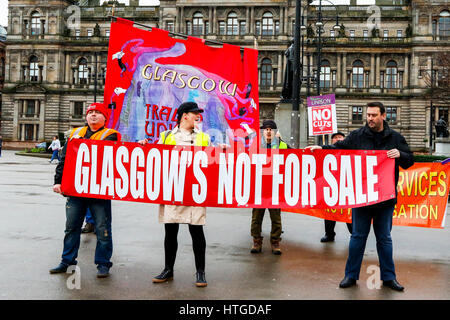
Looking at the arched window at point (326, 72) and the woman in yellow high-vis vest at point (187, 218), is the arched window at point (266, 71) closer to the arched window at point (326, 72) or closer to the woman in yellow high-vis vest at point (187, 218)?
the arched window at point (326, 72)

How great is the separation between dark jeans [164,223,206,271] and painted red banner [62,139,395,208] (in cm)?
31

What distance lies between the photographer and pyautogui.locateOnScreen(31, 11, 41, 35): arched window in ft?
211

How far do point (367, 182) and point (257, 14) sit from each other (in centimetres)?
5812

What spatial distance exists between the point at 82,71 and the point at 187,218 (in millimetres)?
62796

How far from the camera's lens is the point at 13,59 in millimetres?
64438

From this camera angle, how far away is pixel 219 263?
21.8 feet

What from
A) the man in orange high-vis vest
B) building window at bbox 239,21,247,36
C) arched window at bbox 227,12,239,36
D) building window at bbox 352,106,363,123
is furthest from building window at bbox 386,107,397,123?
the man in orange high-vis vest

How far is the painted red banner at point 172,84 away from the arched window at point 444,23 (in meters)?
59.2

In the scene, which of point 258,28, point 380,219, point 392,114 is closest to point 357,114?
point 392,114

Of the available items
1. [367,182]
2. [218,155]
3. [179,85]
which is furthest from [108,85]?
[367,182]

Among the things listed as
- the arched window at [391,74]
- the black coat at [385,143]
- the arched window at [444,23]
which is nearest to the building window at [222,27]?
the arched window at [391,74]

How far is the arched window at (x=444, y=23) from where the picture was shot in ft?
191

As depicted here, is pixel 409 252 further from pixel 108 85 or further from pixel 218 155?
pixel 108 85

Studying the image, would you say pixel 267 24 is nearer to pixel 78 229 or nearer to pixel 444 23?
pixel 444 23
